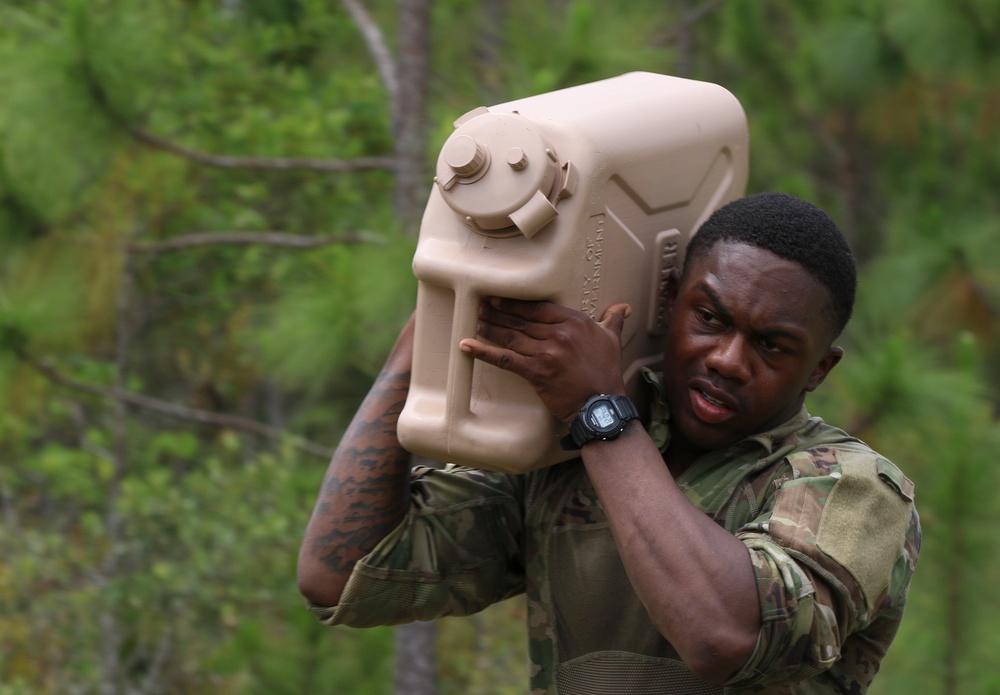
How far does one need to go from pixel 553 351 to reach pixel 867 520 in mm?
445

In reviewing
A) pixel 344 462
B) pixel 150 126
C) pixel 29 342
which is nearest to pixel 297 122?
pixel 150 126

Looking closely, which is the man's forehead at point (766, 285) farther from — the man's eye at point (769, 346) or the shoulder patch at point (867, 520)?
the shoulder patch at point (867, 520)

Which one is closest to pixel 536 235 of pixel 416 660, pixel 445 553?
pixel 445 553

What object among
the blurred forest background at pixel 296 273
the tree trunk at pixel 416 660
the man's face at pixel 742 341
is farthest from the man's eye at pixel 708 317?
the tree trunk at pixel 416 660

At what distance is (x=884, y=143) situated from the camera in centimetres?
627

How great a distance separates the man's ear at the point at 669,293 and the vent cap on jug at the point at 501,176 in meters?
0.29

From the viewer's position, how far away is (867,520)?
159 centimetres

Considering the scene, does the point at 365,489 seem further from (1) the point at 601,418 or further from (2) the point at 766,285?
(2) the point at 766,285

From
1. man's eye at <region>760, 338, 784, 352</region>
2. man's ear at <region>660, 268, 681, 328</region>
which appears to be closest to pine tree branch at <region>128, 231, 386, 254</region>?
man's ear at <region>660, 268, 681, 328</region>

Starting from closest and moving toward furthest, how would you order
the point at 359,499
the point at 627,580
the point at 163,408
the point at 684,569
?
the point at 684,569 → the point at 627,580 → the point at 359,499 → the point at 163,408

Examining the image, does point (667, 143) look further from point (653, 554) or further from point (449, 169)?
point (653, 554)

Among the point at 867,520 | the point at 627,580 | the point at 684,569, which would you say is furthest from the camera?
the point at 627,580

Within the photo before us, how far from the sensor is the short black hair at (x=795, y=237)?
1684mm

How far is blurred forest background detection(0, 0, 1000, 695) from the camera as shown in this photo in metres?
3.28
